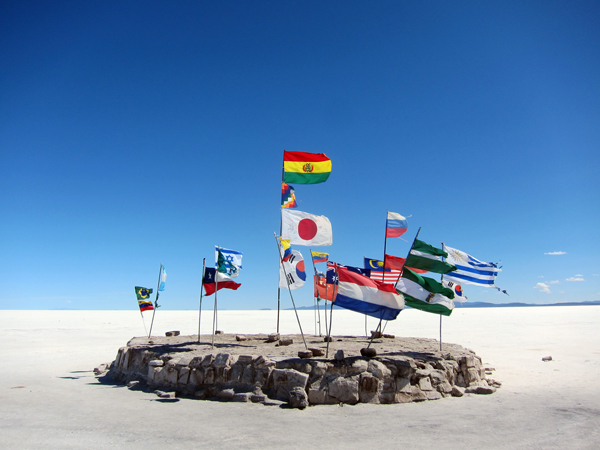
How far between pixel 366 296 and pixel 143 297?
11.2m

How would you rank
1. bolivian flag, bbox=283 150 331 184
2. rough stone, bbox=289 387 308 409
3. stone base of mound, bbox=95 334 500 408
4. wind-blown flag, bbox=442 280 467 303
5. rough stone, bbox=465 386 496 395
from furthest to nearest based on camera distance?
bolivian flag, bbox=283 150 331 184 → wind-blown flag, bbox=442 280 467 303 → rough stone, bbox=465 386 496 395 → stone base of mound, bbox=95 334 500 408 → rough stone, bbox=289 387 308 409

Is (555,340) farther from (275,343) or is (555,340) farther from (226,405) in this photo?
(226,405)

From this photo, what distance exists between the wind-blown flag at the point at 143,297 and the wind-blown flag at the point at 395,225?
439 inches

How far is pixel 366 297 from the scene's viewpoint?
40.0 feet

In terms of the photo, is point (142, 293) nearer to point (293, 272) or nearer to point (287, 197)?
point (293, 272)

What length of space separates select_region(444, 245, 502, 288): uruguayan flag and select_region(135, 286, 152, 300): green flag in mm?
13288

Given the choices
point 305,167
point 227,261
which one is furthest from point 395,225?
point 227,261

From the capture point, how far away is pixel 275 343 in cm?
1619

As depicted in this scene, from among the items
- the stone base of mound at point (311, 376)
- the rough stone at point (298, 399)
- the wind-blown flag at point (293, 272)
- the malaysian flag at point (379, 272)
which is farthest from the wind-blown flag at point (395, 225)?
the rough stone at point (298, 399)

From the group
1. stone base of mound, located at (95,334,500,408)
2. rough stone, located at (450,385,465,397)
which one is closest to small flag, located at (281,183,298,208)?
stone base of mound, located at (95,334,500,408)

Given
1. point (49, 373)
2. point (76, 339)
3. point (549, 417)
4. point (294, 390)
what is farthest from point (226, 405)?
point (76, 339)

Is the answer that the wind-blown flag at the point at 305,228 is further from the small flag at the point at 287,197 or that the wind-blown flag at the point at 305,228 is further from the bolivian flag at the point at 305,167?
the bolivian flag at the point at 305,167

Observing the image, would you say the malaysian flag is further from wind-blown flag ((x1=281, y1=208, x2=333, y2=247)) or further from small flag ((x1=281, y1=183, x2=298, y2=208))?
small flag ((x1=281, y1=183, x2=298, y2=208))

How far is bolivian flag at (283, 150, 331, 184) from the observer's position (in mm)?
17609
